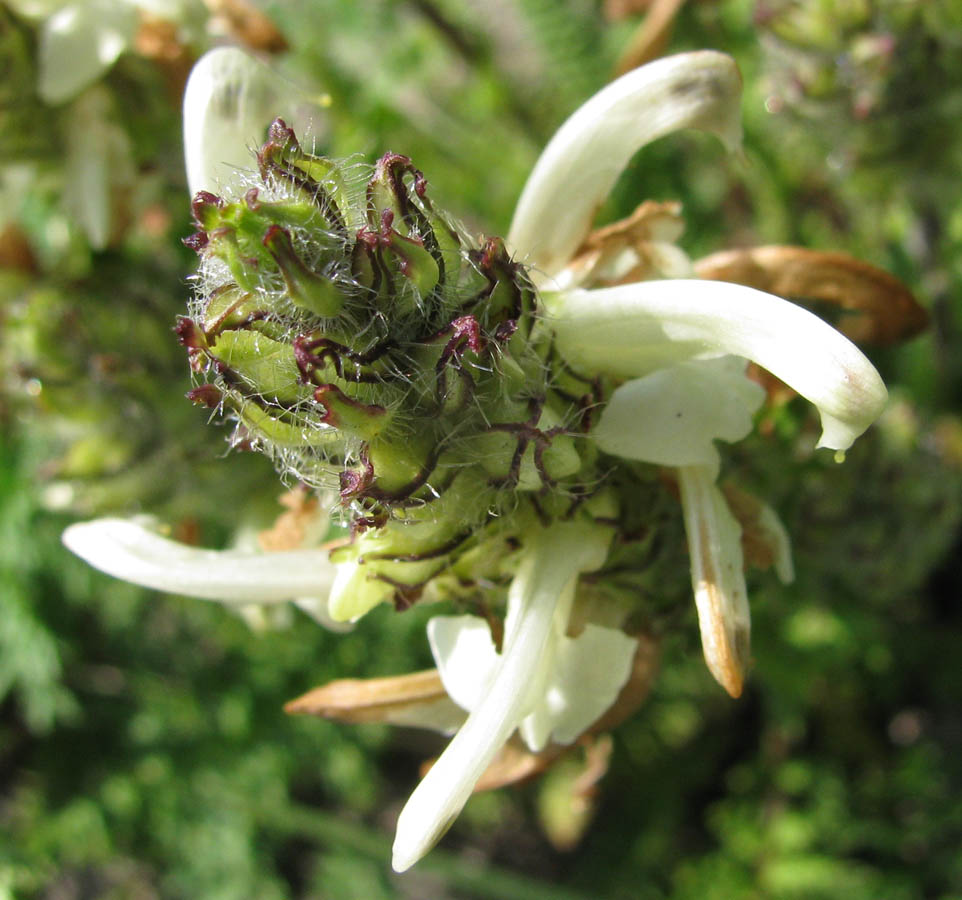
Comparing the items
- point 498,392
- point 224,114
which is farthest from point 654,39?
point 498,392

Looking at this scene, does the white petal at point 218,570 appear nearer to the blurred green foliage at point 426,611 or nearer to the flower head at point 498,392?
the flower head at point 498,392

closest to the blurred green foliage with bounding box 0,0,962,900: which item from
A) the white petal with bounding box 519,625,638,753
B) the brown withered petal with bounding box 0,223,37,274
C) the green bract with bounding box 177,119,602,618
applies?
the brown withered petal with bounding box 0,223,37,274

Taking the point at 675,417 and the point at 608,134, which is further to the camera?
the point at 608,134

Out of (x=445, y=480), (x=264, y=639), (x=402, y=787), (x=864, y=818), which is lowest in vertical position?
(x=402, y=787)

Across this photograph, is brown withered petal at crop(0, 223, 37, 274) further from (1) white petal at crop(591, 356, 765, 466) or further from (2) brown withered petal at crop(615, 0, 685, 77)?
(1) white petal at crop(591, 356, 765, 466)

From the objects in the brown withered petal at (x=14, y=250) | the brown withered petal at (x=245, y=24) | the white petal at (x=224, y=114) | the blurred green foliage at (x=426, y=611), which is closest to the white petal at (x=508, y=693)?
the blurred green foliage at (x=426, y=611)

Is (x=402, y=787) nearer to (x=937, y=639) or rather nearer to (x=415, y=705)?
(x=937, y=639)

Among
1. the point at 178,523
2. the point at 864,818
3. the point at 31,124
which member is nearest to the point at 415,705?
the point at 178,523

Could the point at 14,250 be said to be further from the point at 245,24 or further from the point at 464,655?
the point at 464,655
